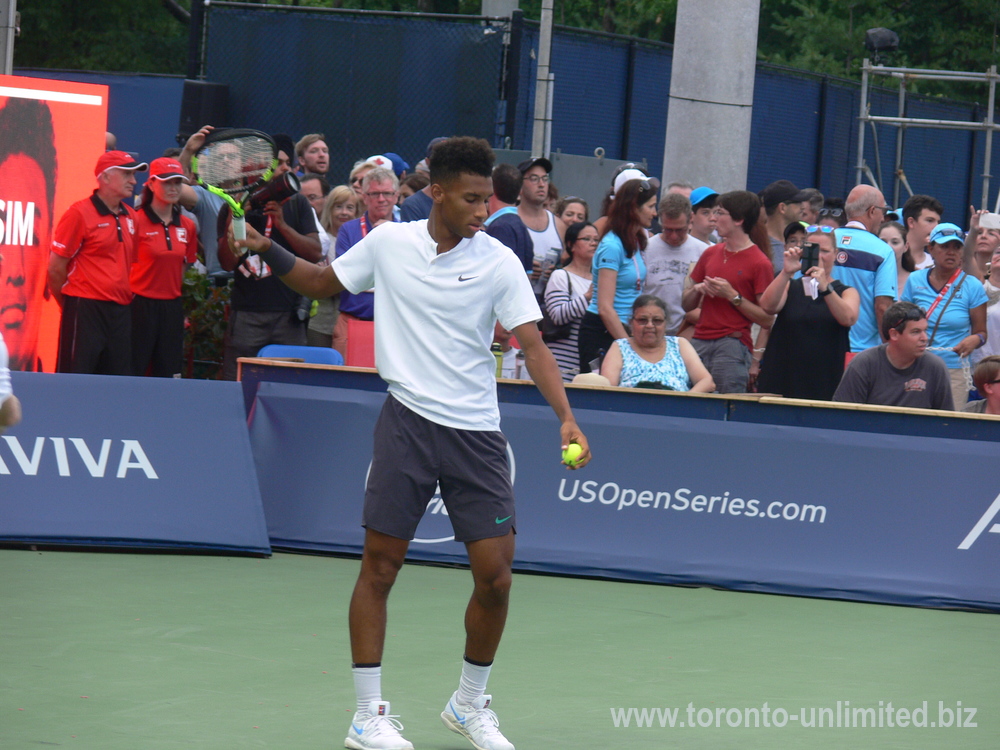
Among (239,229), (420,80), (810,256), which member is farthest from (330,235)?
(239,229)

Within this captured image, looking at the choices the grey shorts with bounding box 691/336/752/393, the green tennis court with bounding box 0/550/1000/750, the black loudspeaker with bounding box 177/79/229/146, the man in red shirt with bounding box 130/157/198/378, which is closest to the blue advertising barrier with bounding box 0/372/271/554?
the green tennis court with bounding box 0/550/1000/750

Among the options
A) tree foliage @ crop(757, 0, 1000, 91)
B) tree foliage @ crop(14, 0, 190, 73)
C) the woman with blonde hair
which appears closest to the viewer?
the woman with blonde hair

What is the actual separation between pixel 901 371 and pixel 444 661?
11.8ft

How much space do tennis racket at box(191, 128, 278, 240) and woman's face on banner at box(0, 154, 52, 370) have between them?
332 centimetres

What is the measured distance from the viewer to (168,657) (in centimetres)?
585

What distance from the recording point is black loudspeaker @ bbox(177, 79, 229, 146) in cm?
1546

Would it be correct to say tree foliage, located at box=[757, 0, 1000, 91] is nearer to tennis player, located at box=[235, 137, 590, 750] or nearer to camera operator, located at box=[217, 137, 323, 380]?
camera operator, located at box=[217, 137, 323, 380]

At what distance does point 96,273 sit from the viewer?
9.21 meters

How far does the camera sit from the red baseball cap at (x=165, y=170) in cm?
947

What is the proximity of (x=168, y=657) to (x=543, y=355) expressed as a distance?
2.09 metres

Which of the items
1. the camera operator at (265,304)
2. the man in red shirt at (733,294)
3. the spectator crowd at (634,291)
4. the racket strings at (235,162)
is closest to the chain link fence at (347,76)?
the spectator crowd at (634,291)

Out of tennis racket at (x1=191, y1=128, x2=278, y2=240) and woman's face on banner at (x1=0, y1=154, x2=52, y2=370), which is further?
woman's face on banner at (x1=0, y1=154, x2=52, y2=370)

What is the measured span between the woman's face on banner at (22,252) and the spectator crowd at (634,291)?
0.65 metres

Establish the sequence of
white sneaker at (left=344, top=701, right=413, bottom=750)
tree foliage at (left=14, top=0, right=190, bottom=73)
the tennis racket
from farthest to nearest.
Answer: tree foliage at (left=14, top=0, right=190, bottom=73)
the tennis racket
white sneaker at (left=344, top=701, right=413, bottom=750)
